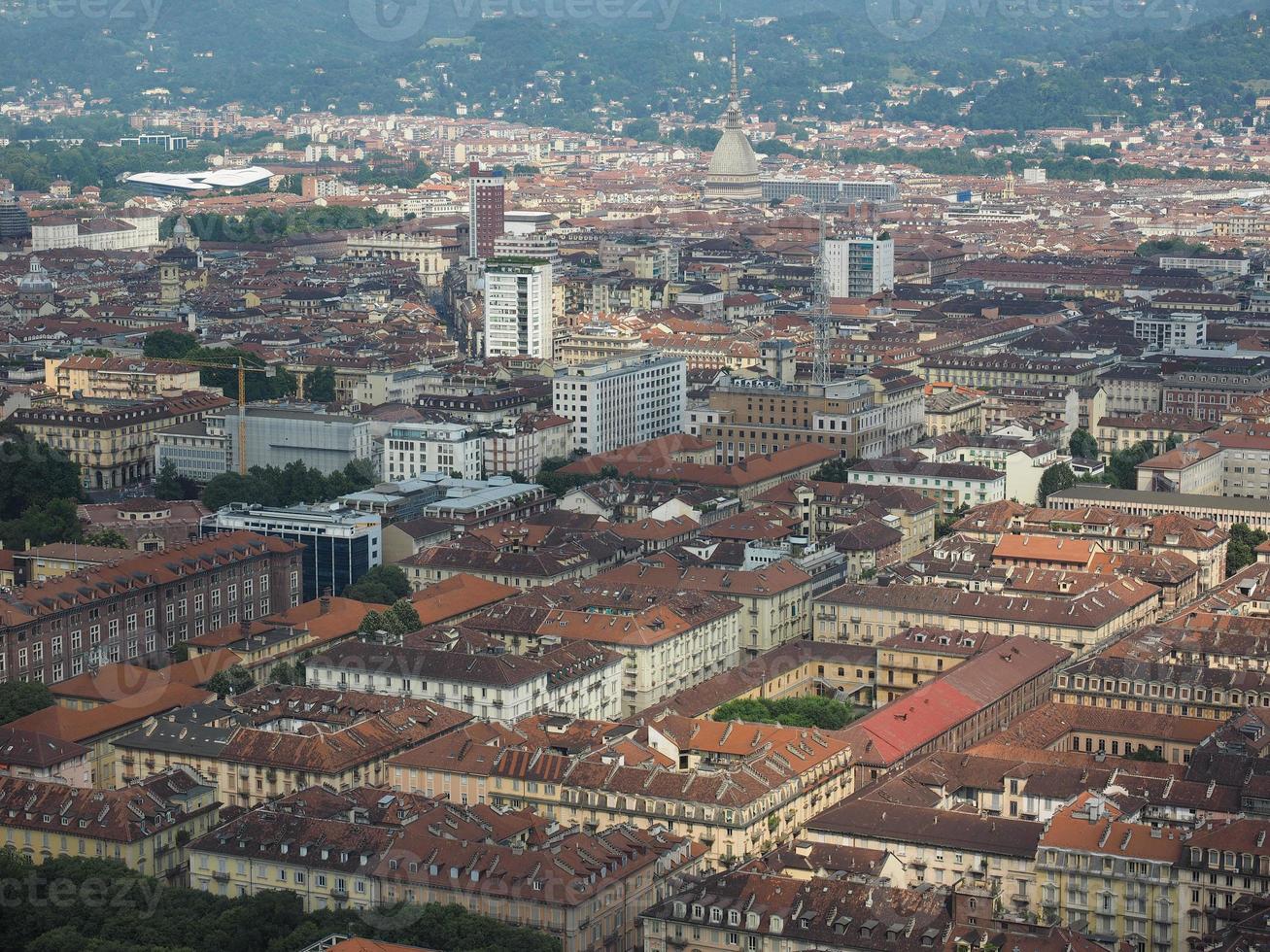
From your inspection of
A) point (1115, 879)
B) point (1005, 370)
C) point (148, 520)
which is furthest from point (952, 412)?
point (1115, 879)

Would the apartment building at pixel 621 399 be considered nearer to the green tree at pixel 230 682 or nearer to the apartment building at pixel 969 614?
the apartment building at pixel 969 614

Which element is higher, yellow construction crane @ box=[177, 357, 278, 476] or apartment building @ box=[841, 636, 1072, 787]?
yellow construction crane @ box=[177, 357, 278, 476]

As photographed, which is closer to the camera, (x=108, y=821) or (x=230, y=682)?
(x=108, y=821)

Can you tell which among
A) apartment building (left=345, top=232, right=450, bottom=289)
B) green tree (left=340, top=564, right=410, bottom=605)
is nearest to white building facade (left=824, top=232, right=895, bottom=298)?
apartment building (left=345, top=232, right=450, bottom=289)

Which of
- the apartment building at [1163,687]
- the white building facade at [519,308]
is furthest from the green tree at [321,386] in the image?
the apartment building at [1163,687]

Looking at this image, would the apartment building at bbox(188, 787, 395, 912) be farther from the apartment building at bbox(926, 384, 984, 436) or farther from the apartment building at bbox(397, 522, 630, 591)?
the apartment building at bbox(926, 384, 984, 436)

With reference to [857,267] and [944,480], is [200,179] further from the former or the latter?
[944,480]

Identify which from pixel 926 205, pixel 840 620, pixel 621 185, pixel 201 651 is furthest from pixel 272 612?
pixel 621 185
